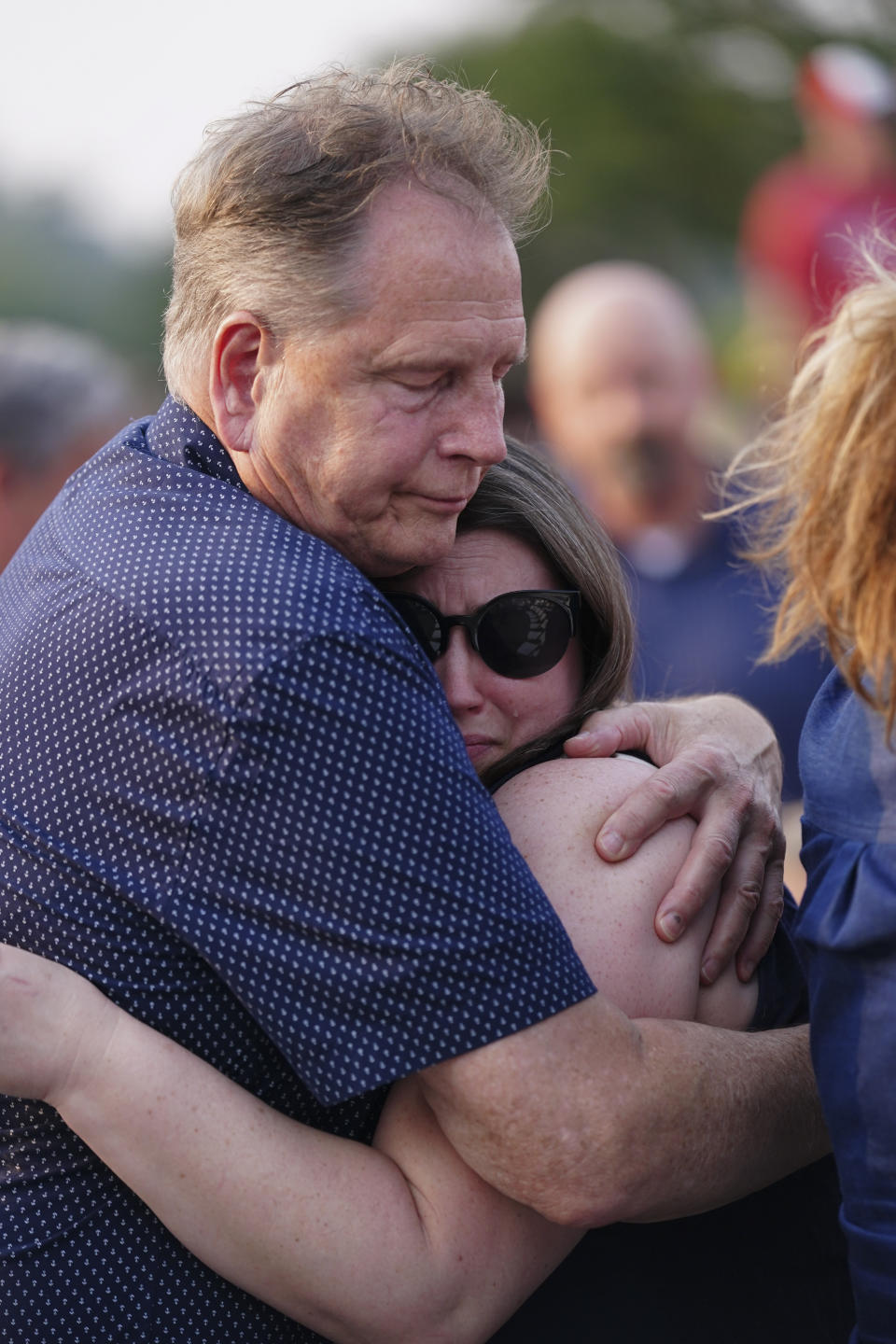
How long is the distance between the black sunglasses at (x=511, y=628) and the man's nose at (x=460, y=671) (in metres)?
0.01

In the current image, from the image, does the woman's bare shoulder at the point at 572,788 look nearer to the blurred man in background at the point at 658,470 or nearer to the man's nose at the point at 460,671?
the man's nose at the point at 460,671

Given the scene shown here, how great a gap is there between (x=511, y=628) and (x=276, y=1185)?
969 mm

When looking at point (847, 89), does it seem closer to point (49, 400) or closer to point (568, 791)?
point (49, 400)

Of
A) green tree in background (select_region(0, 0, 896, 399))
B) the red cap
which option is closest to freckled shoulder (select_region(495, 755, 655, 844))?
the red cap

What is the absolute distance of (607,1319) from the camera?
6.58 ft

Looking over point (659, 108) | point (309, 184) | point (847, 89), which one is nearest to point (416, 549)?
point (309, 184)

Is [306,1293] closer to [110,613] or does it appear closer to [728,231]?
[110,613]

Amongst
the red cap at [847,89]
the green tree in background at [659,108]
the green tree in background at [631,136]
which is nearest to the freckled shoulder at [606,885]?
the red cap at [847,89]

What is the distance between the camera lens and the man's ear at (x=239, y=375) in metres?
1.99

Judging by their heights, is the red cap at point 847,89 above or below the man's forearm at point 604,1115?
above

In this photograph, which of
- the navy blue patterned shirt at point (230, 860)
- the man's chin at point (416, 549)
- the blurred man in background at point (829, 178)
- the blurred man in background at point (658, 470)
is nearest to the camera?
the navy blue patterned shirt at point (230, 860)

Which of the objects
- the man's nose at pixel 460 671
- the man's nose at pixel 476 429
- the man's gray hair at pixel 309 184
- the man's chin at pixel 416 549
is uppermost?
the man's gray hair at pixel 309 184

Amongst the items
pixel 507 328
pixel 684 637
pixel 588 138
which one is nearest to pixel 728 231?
pixel 588 138

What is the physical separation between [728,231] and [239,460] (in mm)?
18768
